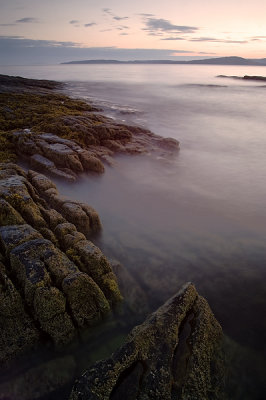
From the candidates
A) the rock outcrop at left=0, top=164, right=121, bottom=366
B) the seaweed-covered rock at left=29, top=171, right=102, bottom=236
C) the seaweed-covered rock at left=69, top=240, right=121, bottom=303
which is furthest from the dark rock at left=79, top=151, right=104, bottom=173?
the seaweed-covered rock at left=69, top=240, right=121, bottom=303

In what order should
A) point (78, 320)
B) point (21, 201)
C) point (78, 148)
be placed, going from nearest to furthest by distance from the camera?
point (78, 320) < point (21, 201) < point (78, 148)

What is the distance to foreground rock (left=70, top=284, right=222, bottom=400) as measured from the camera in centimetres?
409

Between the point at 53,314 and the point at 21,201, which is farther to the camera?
the point at 21,201

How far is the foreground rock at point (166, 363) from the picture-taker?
13.4 ft

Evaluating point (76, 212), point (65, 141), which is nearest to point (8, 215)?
point (76, 212)

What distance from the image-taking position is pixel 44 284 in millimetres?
5285

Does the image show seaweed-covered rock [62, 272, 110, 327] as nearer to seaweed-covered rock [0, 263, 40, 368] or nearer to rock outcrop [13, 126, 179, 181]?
seaweed-covered rock [0, 263, 40, 368]

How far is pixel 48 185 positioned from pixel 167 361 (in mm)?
7090

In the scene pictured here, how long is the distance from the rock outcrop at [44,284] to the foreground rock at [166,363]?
128 cm

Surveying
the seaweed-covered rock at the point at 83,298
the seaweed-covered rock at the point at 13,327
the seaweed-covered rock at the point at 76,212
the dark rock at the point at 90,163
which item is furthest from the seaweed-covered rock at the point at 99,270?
the dark rock at the point at 90,163

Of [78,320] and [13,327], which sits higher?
[13,327]

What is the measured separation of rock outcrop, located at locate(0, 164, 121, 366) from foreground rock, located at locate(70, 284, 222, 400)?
1276mm

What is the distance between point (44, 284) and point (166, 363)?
2.55m

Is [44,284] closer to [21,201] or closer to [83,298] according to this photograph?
[83,298]
